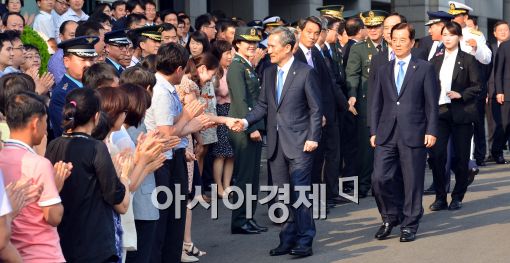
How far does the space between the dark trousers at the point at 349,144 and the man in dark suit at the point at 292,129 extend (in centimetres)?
360

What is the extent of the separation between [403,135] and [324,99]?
1661 mm

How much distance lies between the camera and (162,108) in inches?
291

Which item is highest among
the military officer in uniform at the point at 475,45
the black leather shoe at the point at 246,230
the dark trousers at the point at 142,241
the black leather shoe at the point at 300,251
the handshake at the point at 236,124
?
the military officer in uniform at the point at 475,45

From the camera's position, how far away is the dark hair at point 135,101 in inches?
255

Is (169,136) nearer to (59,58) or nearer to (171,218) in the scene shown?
(171,218)

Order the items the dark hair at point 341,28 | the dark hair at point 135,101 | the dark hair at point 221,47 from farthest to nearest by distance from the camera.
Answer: the dark hair at point 341,28 → the dark hair at point 221,47 → the dark hair at point 135,101

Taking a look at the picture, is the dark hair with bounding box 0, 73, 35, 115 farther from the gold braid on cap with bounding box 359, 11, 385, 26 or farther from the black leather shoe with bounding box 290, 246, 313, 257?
the gold braid on cap with bounding box 359, 11, 385, 26

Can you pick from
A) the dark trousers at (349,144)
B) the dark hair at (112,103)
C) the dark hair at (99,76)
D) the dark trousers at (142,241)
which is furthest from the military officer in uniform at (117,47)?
the dark trousers at (349,144)

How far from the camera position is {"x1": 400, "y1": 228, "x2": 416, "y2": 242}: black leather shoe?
30.9 ft

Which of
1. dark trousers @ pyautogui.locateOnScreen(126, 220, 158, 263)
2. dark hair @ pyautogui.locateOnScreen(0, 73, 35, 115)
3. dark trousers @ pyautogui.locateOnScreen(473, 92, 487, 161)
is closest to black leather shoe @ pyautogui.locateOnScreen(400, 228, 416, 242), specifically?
dark trousers @ pyautogui.locateOnScreen(126, 220, 158, 263)

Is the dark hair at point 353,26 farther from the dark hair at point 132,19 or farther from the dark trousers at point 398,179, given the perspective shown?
the dark trousers at point 398,179

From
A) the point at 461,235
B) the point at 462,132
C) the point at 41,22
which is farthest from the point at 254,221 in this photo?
the point at 41,22

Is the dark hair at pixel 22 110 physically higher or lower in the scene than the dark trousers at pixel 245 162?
higher

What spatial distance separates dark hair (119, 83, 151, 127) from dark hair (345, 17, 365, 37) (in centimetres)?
707
